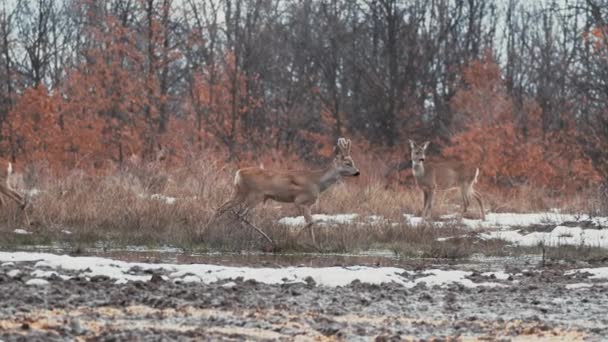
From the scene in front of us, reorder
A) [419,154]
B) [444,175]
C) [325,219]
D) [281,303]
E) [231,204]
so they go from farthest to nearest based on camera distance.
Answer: [419,154] < [444,175] < [325,219] < [231,204] < [281,303]

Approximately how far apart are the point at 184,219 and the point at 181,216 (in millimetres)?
190

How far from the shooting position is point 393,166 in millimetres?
40031

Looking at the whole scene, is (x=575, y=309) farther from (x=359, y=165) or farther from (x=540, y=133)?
(x=540, y=133)

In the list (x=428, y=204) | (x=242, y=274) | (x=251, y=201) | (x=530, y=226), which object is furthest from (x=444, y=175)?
(x=242, y=274)

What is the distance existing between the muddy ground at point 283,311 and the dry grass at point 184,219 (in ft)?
19.9

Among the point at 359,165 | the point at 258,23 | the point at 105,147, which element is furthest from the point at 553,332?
the point at 258,23

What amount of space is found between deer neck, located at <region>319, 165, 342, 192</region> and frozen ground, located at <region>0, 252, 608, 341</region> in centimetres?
756

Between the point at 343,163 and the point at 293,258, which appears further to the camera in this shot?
the point at 343,163

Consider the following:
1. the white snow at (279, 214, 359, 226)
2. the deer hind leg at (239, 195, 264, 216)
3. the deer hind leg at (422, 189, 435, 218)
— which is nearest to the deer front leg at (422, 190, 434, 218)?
the deer hind leg at (422, 189, 435, 218)

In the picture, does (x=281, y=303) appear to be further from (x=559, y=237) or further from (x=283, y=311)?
(x=559, y=237)

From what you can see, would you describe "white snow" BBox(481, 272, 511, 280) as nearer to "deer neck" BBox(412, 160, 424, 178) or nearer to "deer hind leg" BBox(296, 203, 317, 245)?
"deer hind leg" BBox(296, 203, 317, 245)

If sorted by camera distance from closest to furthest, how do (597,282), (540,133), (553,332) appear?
1. (553,332)
2. (597,282)
3. (540,133)

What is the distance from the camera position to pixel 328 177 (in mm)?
19562

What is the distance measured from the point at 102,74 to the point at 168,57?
104 inches
